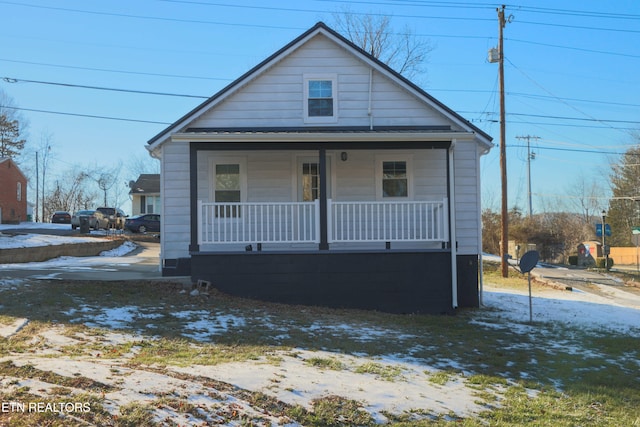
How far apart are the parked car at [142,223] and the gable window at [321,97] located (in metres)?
28.1

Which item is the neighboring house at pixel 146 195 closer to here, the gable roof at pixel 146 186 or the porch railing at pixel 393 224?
the gable roof at pixel 146 186

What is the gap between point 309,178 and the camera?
1359cm

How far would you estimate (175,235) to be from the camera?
12844 millimetres

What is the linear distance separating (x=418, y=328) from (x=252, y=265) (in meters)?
3.78

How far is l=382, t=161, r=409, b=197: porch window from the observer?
13.5 m

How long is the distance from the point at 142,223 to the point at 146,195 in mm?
11625

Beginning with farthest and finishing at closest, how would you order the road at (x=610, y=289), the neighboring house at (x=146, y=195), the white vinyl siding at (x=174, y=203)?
the neighboring house at (x=146, y=195) → the road at (x=610, y=289) → the white vinyl siding at (x=174, y=203)

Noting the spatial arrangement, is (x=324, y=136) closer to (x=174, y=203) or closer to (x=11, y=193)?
(x=174, y=203)

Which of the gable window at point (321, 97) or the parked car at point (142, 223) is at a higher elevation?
the gable window at point (321, 97)

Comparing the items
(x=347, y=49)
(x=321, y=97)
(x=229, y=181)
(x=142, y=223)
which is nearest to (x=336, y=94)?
(x=321, y=97)

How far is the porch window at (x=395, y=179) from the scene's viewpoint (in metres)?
13.5

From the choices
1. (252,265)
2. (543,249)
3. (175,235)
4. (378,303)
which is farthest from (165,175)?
(543,249)

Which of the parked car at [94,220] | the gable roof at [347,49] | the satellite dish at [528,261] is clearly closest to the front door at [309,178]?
the gable roof at [347,49]

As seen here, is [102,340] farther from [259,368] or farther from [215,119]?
[215,119]
